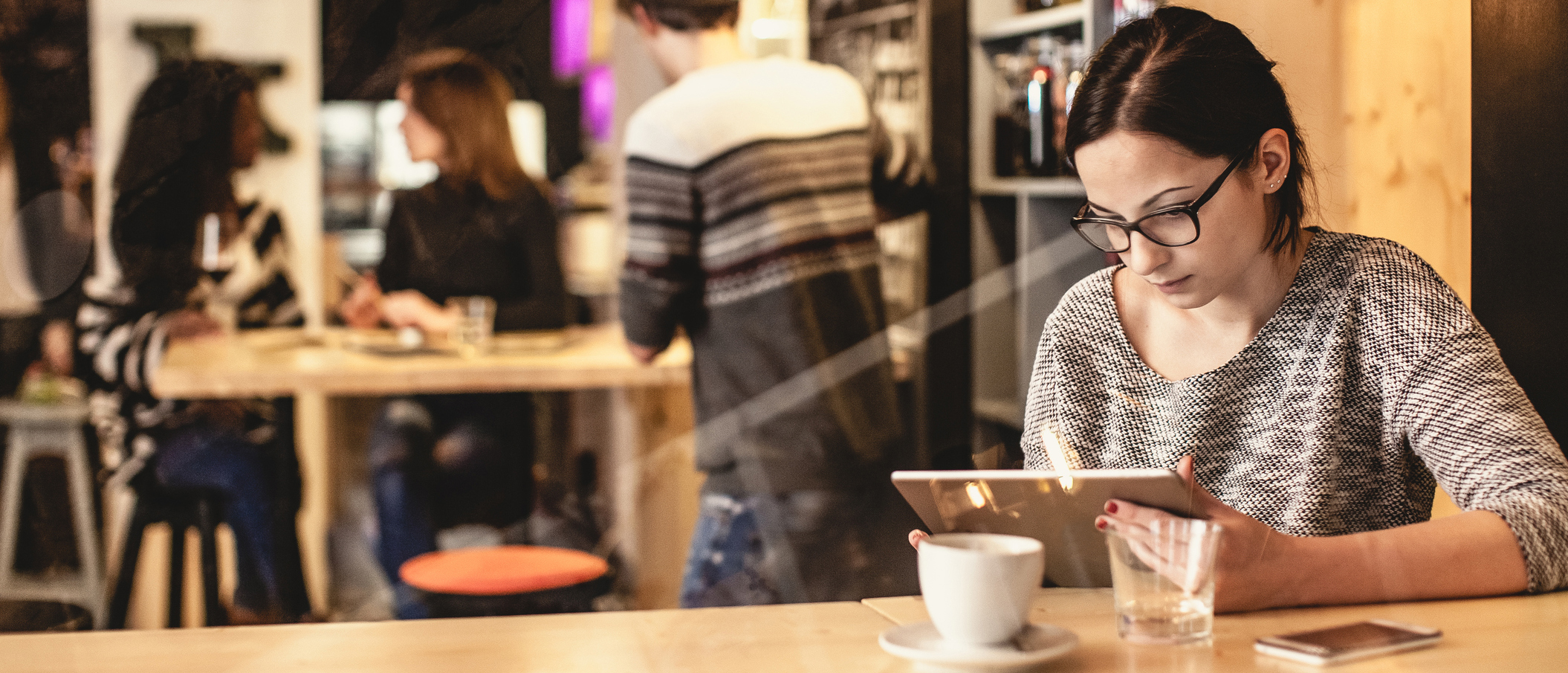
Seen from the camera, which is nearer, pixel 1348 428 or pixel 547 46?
pixel 1348 428

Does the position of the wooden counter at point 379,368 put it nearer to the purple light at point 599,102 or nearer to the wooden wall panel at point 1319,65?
the purple light at point 599,102

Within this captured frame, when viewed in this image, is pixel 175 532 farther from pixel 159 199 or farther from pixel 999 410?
pixel 999 410

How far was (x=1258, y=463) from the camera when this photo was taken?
1.14 m

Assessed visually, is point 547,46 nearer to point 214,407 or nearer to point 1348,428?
point 214,407

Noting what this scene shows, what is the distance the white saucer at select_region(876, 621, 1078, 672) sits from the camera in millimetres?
708

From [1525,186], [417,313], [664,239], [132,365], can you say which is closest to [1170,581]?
[1525,186]

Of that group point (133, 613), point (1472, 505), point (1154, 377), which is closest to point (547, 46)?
point (133, 613)

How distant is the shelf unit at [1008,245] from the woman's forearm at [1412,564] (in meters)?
1.48

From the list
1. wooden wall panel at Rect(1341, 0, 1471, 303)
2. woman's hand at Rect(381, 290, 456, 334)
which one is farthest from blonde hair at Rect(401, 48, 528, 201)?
wooden wall panel at Rect(1341, 0, 1471, 303)

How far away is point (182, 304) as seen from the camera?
2.49 metres

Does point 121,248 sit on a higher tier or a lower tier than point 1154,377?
higher

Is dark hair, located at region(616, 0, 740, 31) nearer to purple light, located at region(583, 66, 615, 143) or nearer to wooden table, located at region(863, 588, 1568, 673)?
purple light, located at region(583, 66, 615, 143)

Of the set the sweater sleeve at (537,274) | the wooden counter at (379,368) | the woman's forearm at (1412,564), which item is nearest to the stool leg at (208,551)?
the wooden counter at (379,368)

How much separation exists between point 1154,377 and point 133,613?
7.26 ft
